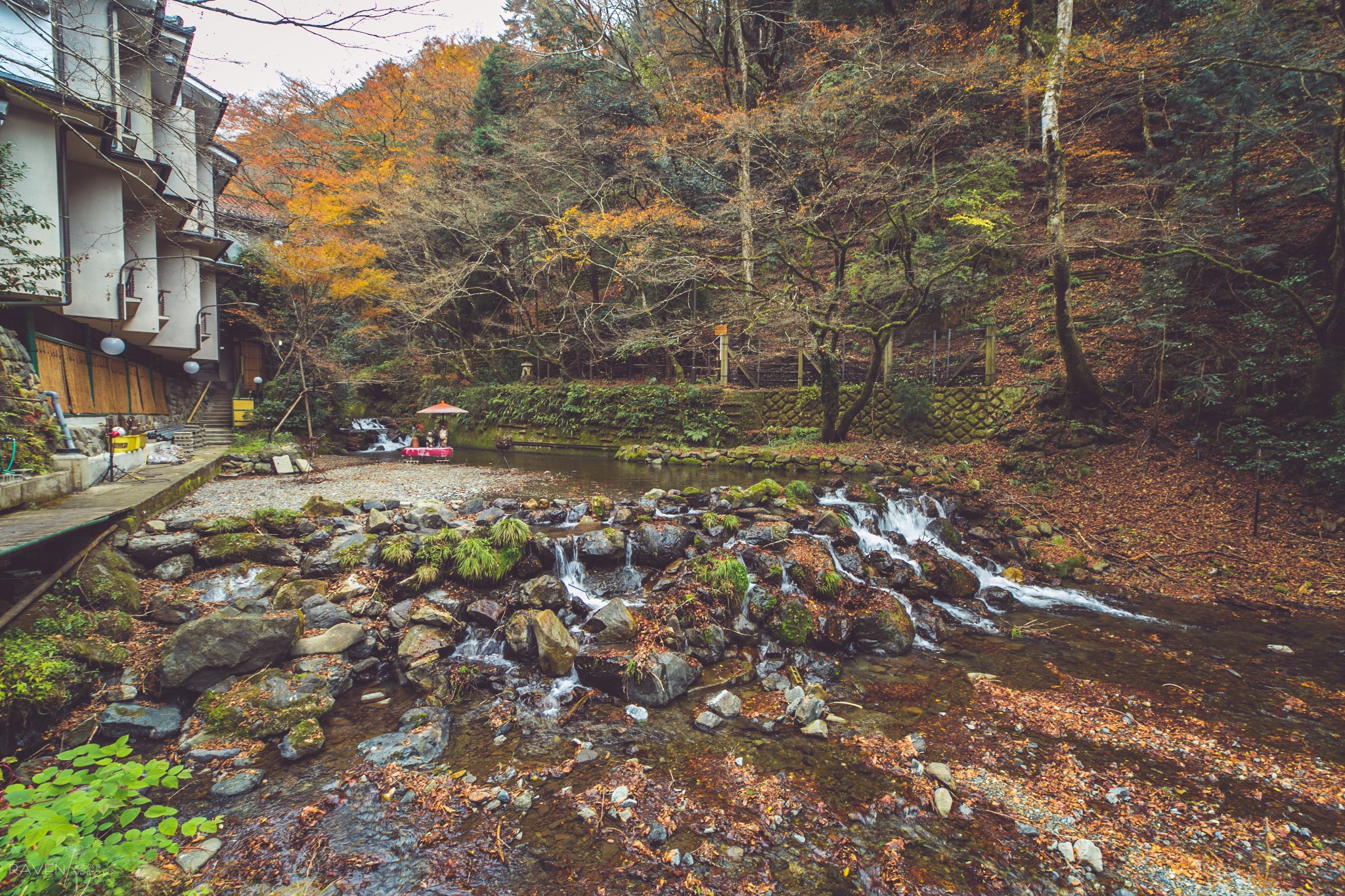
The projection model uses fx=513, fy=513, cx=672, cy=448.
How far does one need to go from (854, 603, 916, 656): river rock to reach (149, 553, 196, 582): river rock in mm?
7177

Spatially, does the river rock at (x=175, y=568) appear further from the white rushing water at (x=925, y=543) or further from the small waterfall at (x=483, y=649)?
the white rushing water at (x=925, y=543)

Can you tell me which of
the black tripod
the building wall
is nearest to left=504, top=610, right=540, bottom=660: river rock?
the black tripod

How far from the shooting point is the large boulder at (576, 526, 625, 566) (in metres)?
6.39

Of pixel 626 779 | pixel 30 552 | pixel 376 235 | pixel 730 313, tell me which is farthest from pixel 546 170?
pixel 626 779

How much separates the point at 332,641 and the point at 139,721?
49.3 inches

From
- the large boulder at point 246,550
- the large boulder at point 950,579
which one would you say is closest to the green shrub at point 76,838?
the large boulder at point 246,550

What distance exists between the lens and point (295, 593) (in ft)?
17.0

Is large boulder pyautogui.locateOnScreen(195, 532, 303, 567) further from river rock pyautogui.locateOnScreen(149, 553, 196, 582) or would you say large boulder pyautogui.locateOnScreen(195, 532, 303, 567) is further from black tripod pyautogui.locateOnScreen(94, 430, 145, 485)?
black tripod pyautogui.locateOnScreen(94, 430, 145, 485)

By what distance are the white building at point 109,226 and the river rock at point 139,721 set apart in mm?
4627

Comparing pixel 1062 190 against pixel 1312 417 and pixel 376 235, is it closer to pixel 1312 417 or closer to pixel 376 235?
pixel 1312 417

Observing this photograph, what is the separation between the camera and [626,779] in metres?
3.52

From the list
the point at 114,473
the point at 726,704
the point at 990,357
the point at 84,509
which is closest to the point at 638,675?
the point at 726,704

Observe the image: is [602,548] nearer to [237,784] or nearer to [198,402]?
[237,784]

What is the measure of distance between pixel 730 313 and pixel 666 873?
39.3 ft
